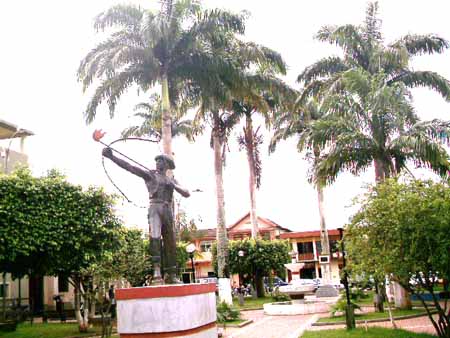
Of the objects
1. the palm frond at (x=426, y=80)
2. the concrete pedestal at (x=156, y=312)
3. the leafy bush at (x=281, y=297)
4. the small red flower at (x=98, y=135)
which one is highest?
the palm frond at (x=426, y=80)

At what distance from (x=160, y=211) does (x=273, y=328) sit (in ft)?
31.2

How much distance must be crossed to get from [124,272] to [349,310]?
7.11 meters

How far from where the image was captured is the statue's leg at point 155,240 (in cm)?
949

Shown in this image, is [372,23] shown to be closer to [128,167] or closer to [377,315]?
[377,315]

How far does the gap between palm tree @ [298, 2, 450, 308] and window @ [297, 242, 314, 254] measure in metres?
35.7

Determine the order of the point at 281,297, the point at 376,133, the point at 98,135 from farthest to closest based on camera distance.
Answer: the point at 281,297
the point at 376,133
the point at 98,135

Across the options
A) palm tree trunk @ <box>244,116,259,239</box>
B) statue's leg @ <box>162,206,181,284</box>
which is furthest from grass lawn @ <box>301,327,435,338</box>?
palm tree trunk @ <box>244,116,259,239</box>

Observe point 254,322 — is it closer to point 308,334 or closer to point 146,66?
point 308,334

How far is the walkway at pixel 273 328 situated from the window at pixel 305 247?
3507cm

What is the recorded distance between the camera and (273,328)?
1778 centimetres

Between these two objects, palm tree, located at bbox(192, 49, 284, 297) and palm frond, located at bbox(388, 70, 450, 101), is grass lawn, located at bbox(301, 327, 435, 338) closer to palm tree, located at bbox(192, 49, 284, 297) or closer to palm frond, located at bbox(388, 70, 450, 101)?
palm tree, located at bbox(192, 49, 284, 297)

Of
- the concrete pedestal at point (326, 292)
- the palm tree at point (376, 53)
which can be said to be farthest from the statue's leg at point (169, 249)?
the concrete pedestal at point (326, 292)

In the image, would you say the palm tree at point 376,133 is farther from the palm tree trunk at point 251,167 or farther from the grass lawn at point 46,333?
the palm tree trunk at point 251,167

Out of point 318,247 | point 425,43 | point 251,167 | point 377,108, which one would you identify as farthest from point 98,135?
point 318,247
